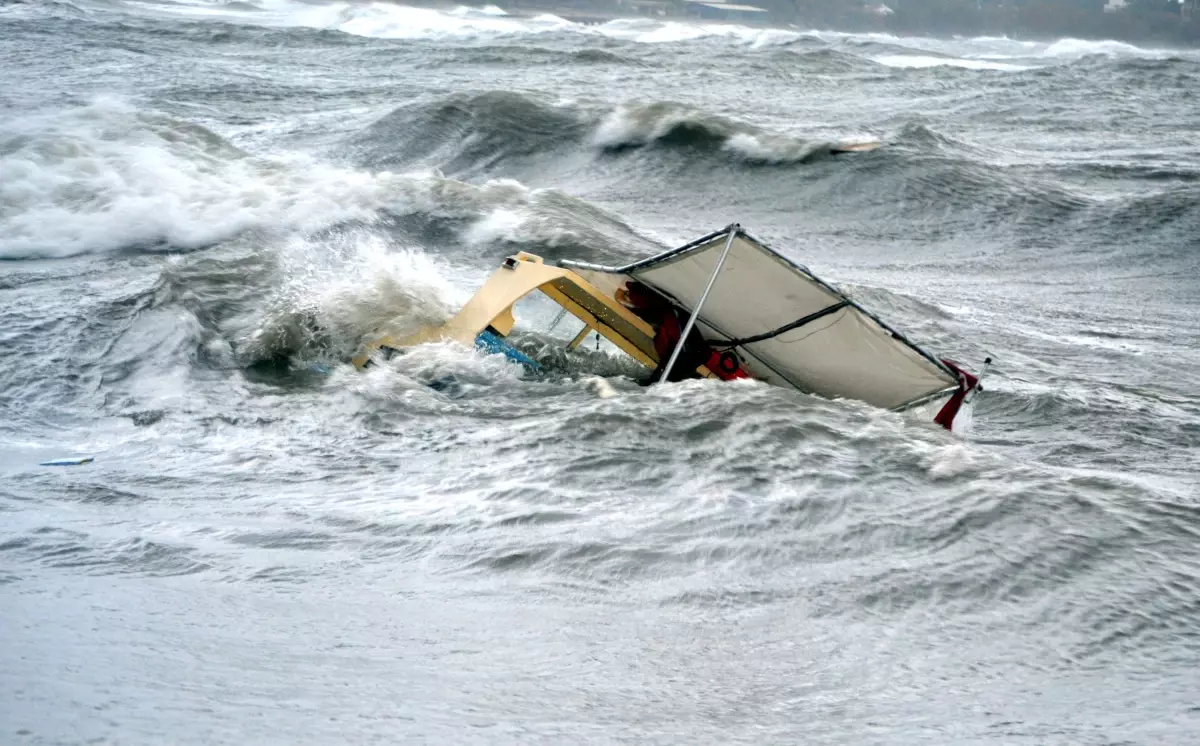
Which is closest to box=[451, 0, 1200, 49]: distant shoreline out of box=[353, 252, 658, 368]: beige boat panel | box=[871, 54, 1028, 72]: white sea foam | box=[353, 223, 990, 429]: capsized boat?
box=[871, 54, 1028, 72]: white sea foam

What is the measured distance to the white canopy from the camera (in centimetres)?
861

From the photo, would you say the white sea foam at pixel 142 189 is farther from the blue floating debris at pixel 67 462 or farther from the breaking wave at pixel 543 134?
the blue floating debris at pixel 67 462

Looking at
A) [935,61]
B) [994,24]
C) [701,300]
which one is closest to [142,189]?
[701,300]

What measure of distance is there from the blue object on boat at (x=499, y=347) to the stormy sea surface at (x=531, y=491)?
0.09 m

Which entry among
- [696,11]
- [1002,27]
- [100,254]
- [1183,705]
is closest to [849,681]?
[1183,705]

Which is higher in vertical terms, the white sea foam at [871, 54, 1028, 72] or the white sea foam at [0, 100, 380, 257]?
the white sea foam at [871, 54, 1028, 72]

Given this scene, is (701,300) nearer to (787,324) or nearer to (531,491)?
(787,324)

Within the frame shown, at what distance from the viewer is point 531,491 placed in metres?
6.39

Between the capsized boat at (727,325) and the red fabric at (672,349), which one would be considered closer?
the capsized boat at (727,325)

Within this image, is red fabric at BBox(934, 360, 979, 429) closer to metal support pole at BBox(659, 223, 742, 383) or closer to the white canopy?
the white canopy

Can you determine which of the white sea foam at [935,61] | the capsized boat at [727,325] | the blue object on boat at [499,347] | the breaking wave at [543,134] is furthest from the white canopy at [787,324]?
the white sea foam at [935,61]

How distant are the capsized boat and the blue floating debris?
2.32m

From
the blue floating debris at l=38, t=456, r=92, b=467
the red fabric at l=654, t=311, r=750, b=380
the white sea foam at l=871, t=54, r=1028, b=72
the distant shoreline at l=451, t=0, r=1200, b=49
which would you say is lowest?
the blue floating debris at l=38, t=456, r=92, b=467

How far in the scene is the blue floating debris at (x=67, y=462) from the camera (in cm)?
638
